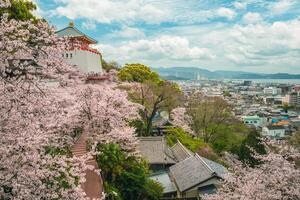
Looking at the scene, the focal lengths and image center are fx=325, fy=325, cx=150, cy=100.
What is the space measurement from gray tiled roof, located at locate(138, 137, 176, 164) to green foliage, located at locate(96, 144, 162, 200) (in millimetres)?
8082

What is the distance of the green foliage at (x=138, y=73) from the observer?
154 ft

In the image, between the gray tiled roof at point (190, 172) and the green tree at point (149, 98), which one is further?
the green tree at point (149, 98)

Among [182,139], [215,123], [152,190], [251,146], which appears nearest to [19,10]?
[152,190]

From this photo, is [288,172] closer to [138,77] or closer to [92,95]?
[92,95]

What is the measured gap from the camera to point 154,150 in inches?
1069

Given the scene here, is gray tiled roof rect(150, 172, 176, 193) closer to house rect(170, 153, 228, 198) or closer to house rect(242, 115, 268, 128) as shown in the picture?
house rect(170, 153, 228, 198)

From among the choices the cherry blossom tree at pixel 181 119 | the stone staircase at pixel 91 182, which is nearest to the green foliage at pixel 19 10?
the stone staircase at pixel 91 182

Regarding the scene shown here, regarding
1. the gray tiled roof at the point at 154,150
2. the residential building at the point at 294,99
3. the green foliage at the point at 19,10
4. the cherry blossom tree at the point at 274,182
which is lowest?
the residential building at the point at 294,99

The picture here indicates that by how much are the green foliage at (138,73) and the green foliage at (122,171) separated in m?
29.2

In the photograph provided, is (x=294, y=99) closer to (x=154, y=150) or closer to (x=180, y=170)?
(x=154, y=150)

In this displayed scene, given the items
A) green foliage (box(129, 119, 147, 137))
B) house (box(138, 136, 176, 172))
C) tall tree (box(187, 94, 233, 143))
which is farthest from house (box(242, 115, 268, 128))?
house (box(138, 136, 176, 172))

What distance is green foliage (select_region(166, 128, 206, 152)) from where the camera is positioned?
3335 centimetres

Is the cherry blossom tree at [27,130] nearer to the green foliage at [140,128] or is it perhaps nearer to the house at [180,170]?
the house at [180,170]

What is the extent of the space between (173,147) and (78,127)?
631 inches
